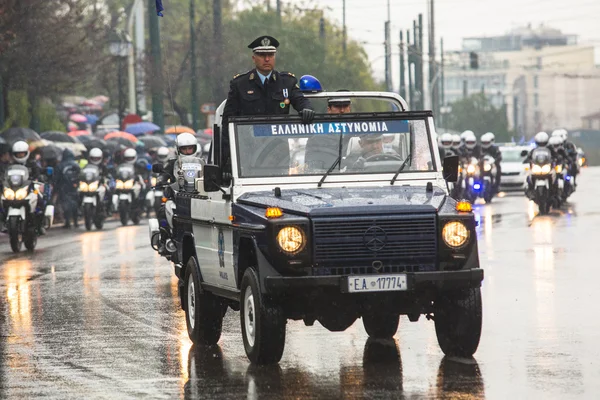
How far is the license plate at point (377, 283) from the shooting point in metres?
10.0

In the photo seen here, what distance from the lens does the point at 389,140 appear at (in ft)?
38.4

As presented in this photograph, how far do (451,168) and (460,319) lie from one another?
139cm

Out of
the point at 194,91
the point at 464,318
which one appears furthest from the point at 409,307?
the point at 194,91

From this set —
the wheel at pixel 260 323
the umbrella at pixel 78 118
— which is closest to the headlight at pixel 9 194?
the wheel at pixel 260 323

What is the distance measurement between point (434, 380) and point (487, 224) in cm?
2035

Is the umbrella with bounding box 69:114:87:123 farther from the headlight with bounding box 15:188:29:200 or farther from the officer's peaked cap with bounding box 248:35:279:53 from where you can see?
the officer's peaked cap with bounding box 248:35:279:53

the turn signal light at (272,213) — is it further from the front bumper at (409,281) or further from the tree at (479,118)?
the tree at (479,118)

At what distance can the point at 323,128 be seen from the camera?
11562 millimetres

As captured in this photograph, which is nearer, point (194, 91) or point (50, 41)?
point (50, 41)

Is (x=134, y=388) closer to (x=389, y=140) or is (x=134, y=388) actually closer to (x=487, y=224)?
(x=389, y=140)

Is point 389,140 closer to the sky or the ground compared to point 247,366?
closer to the sky

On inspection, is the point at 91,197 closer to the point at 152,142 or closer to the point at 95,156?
the point at 95,156

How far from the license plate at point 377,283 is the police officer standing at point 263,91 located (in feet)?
8.18

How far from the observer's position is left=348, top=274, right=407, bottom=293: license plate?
1003 cm
